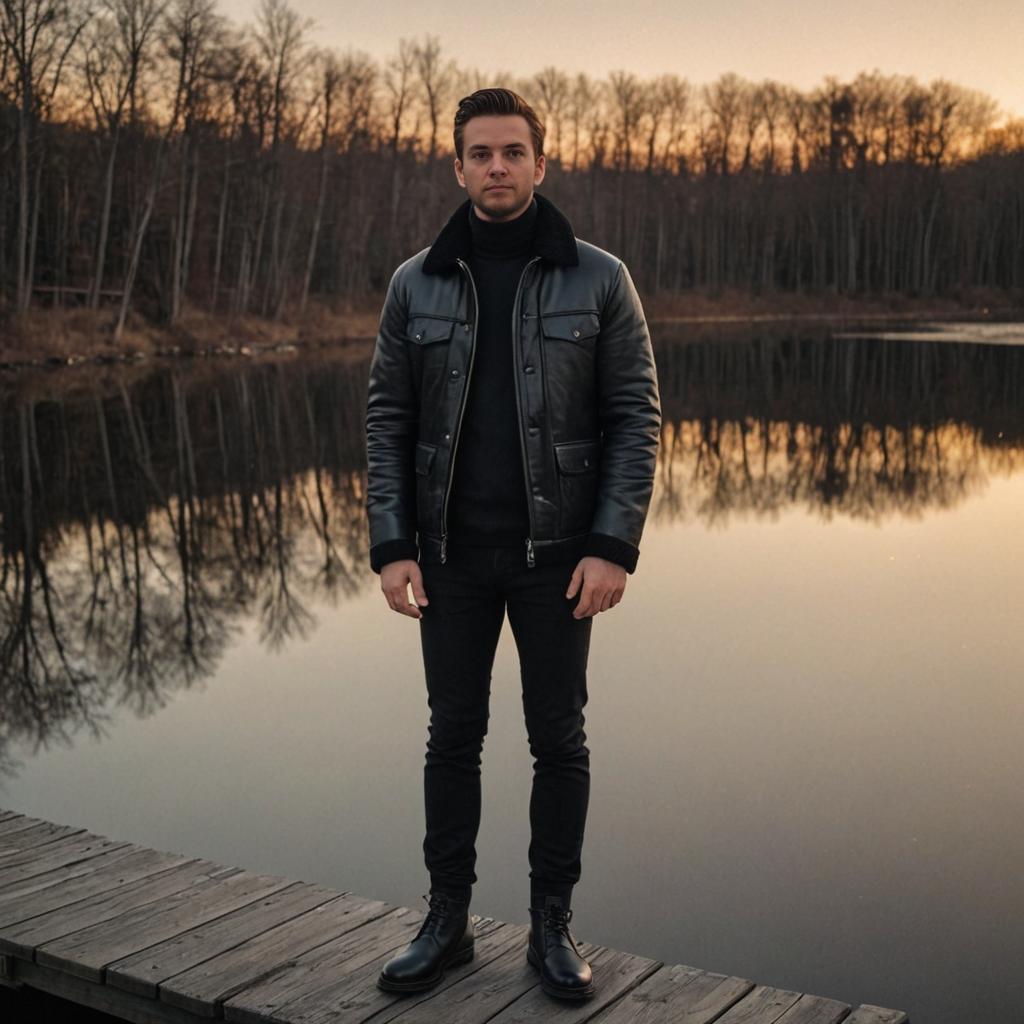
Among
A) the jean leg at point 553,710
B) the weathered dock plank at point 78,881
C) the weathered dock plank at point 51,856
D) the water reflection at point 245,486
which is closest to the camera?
the jean leg at point 553,710

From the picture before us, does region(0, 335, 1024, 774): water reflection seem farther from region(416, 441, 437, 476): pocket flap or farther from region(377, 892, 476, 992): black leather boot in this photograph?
region(416, 441, 437, 476): pocket flap

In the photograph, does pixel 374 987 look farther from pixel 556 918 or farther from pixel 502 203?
pixel 502 203

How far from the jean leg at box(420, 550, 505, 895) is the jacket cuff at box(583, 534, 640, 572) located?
27 cm

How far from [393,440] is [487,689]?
2.30 feet

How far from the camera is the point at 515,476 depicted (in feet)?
10.7

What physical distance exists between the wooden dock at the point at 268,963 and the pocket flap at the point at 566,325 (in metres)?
1.65

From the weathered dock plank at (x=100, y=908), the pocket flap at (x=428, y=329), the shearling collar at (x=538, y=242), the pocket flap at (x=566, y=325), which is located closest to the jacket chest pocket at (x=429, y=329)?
the pocket flap at (x=428, y=329)

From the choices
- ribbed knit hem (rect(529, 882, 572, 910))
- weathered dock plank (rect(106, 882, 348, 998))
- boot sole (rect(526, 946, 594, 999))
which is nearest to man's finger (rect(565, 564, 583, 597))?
ribbed knit hem (rect(529, 882, 572, 910))

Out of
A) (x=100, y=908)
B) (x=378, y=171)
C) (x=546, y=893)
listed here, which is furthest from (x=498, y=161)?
A: (x=378, y=171)

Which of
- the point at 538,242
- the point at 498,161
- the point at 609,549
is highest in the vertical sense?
the point at 498,161

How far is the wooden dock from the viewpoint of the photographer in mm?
3234

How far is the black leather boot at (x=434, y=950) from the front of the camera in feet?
10.9

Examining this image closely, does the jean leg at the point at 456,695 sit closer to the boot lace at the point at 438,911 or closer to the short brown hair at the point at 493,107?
the boot lace at the point at 438,911

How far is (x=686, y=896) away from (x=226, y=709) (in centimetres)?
340
